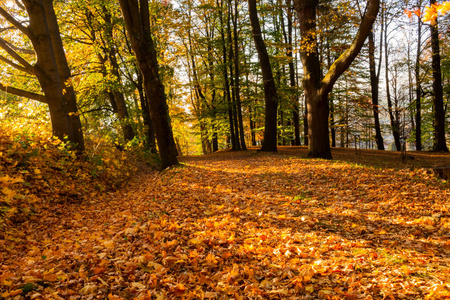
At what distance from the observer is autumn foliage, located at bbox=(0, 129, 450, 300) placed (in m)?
2.85

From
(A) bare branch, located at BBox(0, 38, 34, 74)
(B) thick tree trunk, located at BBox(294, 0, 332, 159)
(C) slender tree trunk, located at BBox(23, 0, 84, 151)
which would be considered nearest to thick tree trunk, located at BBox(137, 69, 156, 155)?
(C) slender tree trunk, located at BBox(23, 0, 84, 151)

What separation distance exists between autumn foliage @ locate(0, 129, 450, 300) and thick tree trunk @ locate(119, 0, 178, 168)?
6.66ft

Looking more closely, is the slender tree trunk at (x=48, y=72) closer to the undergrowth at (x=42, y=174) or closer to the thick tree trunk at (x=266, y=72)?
the undergrowth at (x=42, y=174)

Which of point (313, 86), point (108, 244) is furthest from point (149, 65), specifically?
point (108, 244)

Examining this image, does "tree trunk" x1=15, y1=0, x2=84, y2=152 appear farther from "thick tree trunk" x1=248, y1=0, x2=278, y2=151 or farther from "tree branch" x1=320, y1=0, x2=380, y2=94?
"thick tree trunk" x1=248, y1=0, x2=278, y2=151

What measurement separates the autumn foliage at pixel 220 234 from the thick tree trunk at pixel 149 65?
2.03 metres

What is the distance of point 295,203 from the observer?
5809mm

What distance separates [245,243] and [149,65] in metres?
7.06

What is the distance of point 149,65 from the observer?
886 cm

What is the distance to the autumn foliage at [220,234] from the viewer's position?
112 inches

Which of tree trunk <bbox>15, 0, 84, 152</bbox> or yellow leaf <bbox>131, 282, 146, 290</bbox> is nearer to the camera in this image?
yellow leaf <bbox>131, 282, 146, 290</bbox>

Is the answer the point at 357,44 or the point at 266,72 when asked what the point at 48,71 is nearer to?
the point at 357,44

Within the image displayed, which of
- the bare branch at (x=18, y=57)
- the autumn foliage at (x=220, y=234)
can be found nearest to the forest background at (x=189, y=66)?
the bare branch at (x=18, y=57)

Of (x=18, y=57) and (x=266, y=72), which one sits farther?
(x=266, y=72)
